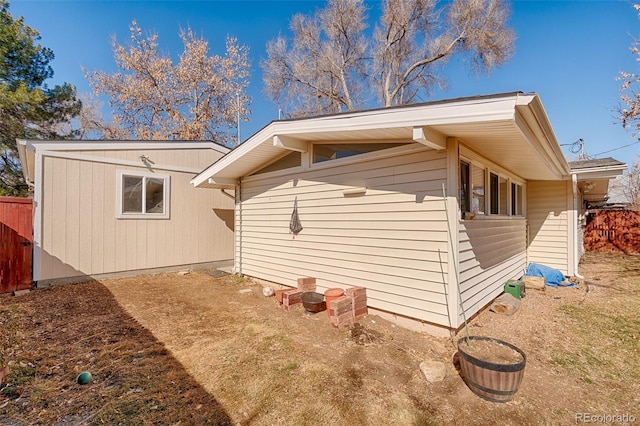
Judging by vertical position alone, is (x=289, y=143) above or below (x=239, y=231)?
above

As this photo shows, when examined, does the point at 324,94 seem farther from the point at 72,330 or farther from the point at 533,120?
the point at 72,330

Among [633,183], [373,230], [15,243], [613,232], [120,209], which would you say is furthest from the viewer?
[633,183]

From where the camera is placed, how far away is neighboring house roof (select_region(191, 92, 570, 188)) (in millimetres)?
2867

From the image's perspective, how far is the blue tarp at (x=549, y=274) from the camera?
657cm

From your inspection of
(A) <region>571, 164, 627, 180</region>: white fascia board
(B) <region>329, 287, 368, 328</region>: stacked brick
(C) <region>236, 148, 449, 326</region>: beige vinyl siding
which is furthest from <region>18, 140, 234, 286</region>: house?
(A) <region>571, 164, 627, 180</region>: white fascia board

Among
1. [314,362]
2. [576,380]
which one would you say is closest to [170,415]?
[314,362]

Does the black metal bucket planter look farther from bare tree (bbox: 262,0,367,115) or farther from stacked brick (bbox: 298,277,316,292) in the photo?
bare tree (bbox: 262,0,367,115)

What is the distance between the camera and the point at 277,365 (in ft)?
10.1

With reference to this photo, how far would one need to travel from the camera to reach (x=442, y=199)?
3.66 m

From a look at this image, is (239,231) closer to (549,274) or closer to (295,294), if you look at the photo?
(295,294)

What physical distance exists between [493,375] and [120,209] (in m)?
7.93

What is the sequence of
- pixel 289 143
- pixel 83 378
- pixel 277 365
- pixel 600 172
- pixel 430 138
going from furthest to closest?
pixel 600 172
pixel 289 143
pixel 430 138
pixel 277 365
pixel 83 378
